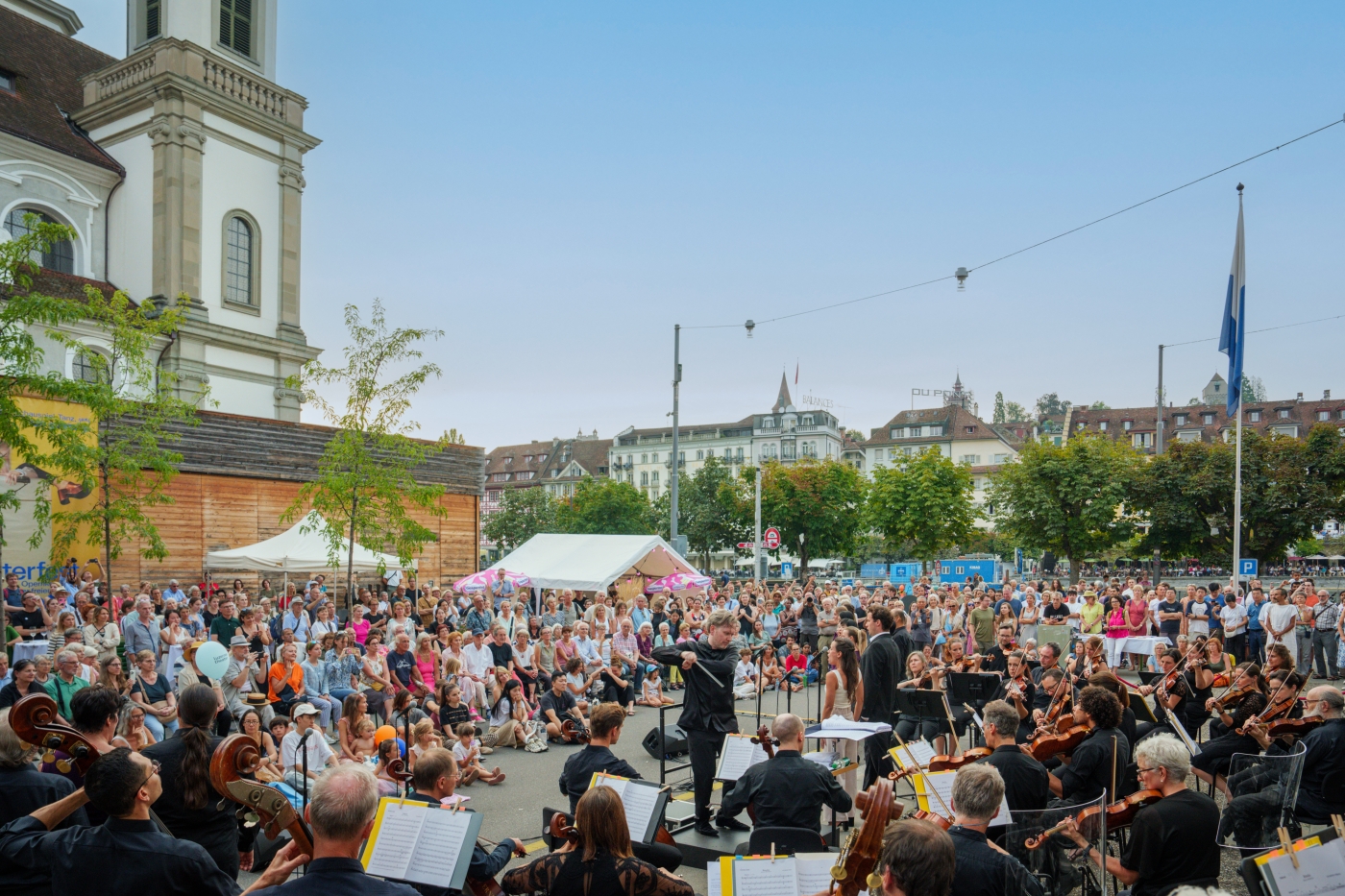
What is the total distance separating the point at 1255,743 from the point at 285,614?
41.8 feet

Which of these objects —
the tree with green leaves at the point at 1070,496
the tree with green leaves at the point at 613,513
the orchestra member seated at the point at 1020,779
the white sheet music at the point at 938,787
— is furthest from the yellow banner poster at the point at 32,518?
the tree with green leaves at the point at 613,513

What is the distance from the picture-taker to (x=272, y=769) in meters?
8.62

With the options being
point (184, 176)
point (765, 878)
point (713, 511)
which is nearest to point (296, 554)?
point (765, 878)

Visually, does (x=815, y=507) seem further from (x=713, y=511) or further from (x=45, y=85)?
(x=45, y=85)

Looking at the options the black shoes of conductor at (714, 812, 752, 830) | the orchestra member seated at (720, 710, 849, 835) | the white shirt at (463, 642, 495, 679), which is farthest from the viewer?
the white shirt at (463, 642, 495, 679)

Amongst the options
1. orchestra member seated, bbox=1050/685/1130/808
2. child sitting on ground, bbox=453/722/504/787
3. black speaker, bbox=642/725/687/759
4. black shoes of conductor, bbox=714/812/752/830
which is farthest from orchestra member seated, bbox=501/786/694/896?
black speaker, bbox=642/725/687/759

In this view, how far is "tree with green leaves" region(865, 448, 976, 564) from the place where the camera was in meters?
41.7

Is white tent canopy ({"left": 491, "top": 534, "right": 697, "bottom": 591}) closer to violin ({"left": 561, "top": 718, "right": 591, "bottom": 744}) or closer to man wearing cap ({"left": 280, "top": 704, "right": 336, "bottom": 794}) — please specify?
violin ({"left": 561, "top": 718, "right": 591, "bottom": 744})

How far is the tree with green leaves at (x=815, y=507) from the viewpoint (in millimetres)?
57062

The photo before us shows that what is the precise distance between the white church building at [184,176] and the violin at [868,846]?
87.0 feet

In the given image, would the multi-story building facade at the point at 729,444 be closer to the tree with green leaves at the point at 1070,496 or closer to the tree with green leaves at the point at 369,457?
the tree with green leaves at the point at 1070,496

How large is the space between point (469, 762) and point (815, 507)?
48.0m

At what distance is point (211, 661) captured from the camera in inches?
428

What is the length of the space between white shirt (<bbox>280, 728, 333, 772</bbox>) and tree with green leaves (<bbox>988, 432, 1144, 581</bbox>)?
115ft
